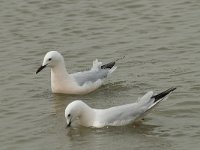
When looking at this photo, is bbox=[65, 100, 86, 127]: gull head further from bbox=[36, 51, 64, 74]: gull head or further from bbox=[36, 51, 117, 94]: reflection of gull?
bbox=[36, 51, 64, 74]: gull head

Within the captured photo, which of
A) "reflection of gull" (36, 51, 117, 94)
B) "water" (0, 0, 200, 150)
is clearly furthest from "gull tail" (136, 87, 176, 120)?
"reflection of gull" (36, 51, 117, 94)

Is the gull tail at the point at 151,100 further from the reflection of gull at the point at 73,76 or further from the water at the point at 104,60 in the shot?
the reflection of gull at the point at 73,76

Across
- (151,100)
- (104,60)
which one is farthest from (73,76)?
(151,100)

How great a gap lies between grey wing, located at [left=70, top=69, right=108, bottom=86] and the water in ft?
0.76

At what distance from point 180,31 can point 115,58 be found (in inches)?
66.8

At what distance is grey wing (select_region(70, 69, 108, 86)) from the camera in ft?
41.7

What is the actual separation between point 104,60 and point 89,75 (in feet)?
3.49

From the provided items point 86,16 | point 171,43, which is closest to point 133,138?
point 171,43

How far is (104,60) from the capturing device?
13.8m

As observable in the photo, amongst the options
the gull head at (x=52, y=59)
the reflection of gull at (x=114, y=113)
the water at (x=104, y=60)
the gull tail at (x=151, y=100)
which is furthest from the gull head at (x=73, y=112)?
the gull head at (x=52, y=59)

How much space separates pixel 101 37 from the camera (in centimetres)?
1509

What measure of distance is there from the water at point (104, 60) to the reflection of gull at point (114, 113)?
0.12m

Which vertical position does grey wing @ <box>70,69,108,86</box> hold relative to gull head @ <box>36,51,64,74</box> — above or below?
below

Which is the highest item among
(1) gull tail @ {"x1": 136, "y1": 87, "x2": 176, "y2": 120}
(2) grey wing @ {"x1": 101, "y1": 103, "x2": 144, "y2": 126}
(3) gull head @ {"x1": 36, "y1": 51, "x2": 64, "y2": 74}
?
(3) gull head @ {"x1": 36, "y1": 51, "x2": 64, "y2": 74}
